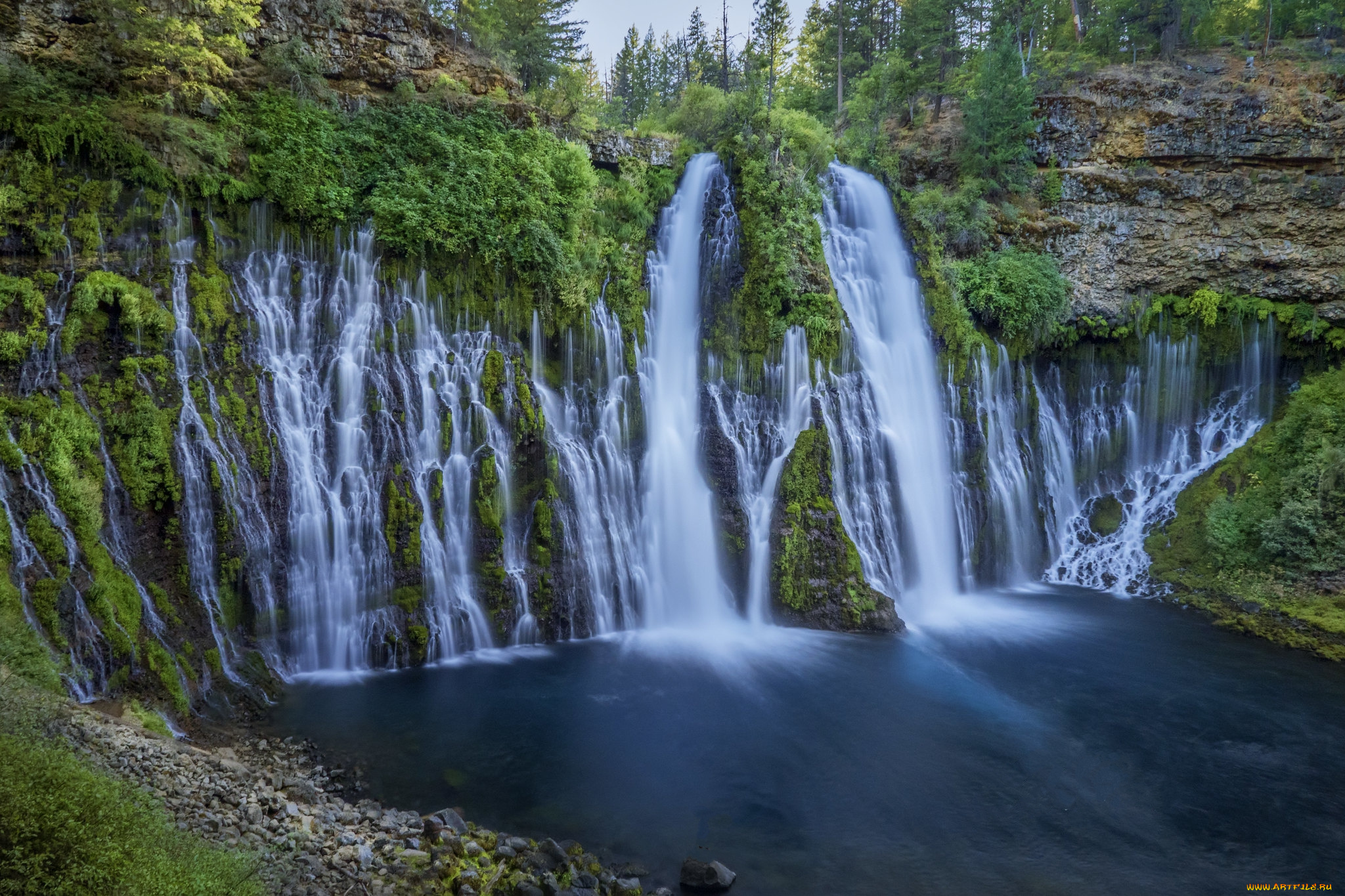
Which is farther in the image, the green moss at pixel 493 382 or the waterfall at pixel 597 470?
the waterfall at pixel 597 470

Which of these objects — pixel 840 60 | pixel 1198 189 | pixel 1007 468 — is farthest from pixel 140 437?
pixel 840 60

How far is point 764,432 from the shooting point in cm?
1641

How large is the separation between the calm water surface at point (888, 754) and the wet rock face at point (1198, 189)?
1133 cm

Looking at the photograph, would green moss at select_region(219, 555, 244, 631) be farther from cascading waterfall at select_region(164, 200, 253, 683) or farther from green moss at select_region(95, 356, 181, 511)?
green moss at select_region(95, 356, 181, 511)

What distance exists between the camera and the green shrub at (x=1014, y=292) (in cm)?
1995

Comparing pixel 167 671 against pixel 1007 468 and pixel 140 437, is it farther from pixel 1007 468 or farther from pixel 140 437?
pixel 1007 468

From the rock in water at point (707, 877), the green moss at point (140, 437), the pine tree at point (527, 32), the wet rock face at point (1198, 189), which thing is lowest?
the rock in water at point (707, 877)

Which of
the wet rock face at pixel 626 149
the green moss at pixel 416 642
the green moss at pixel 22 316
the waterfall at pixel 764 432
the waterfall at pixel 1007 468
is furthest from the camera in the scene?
the wet rock face at pixel 626 149

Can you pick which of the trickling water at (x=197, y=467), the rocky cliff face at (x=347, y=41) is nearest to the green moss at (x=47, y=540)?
the trickling water at (x=197, y=467)

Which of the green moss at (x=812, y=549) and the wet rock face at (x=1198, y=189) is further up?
the wet rock face at (x=1198, y=189)

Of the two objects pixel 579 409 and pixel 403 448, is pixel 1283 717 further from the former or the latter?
pixel 403 448

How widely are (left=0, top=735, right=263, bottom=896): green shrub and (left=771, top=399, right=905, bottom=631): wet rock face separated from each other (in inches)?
445

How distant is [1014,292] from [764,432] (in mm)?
9191

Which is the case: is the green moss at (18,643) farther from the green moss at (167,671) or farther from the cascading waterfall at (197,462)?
the cascading waterfall at (197,462)
